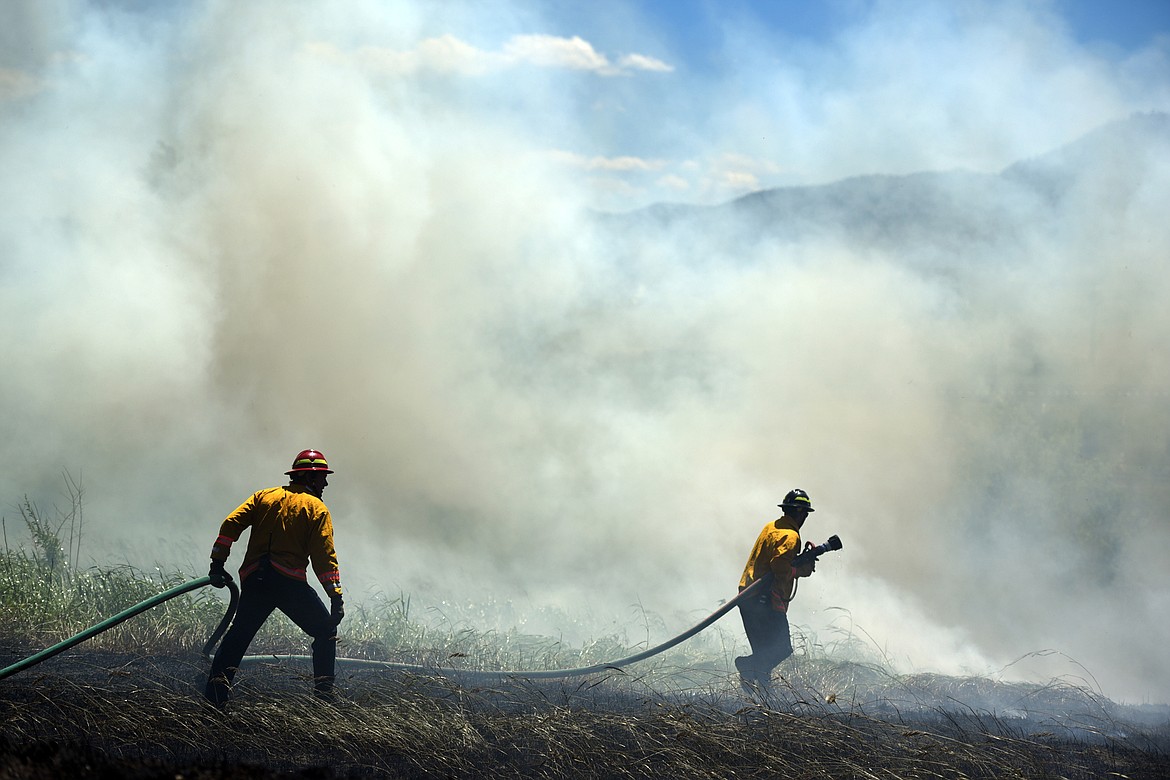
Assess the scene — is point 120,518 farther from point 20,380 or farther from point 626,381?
point 626,381

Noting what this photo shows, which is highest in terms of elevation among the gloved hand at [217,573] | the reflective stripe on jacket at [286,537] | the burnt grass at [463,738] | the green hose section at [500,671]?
Answer: the reflective stripe on jacket at [286,537]

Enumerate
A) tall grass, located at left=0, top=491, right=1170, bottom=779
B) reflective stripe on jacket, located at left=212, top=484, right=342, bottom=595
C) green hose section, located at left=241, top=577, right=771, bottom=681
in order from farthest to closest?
green hose section, located at left=241, top=577, right=771, bottom=681
reflective stripe on jacket, located at left=212, top=484, right=342, bottom=595
tall grass, located at left=0, top=491, right=1170, bottom=779

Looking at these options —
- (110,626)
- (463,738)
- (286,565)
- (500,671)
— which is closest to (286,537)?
(286,565)

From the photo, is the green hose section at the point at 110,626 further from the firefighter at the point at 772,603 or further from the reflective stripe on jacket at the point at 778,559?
the reflective stripe on jacket at the point at 778,559

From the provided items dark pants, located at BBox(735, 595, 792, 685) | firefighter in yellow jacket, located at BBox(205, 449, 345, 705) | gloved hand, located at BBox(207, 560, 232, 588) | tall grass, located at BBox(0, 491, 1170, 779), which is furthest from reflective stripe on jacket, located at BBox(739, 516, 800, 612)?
gloved hand, located at BBox(207, 560, 232, 588)

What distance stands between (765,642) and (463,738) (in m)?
4.05

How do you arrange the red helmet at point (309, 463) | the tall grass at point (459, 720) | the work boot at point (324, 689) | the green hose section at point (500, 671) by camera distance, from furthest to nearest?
the green hose section at point (500, 671), the red helmet at point (309, 463), the work boot at point (324, 689), the tall grass at point (459, 720)

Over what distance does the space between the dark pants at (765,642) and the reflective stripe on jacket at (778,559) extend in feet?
0.36

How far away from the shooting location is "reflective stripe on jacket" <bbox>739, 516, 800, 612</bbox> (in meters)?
10.6

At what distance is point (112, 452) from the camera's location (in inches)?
682

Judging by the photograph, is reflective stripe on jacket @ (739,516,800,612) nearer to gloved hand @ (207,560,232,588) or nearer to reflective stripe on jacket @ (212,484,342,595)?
reflective stripe on jacket @ (212,484,342,595)

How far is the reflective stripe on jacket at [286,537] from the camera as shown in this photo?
8.58 metres

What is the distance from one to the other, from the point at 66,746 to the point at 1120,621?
1655cm

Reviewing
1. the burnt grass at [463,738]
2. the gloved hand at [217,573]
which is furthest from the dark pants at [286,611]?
the burnt grass at [463,738]
